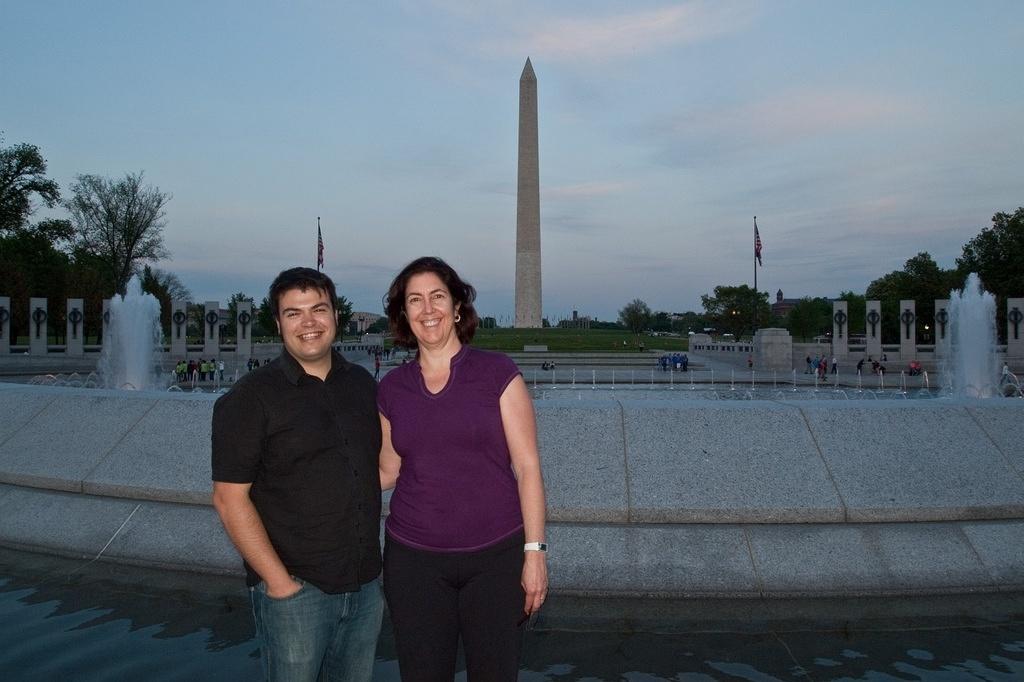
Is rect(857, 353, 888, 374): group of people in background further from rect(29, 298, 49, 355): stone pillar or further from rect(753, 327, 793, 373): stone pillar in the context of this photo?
rect(29, 298, 49, 355): stone pillar

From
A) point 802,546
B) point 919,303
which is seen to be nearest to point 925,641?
point 802,546

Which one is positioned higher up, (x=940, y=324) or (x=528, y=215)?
(x=528, y=215)

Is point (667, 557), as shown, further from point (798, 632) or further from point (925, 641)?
point (925, 641)

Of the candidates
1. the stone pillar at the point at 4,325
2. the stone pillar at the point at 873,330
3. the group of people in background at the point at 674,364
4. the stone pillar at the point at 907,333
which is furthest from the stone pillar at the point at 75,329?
the stone pillar at the point at 907,333

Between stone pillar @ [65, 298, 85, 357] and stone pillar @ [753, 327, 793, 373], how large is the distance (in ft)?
107

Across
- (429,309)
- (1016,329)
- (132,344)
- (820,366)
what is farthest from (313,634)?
(1016,329)

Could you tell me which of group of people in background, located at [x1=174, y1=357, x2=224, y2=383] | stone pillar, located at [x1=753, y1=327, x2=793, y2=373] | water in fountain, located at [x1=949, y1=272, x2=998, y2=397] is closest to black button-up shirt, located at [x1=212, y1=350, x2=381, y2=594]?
water in fountain, located at [x1=949, y1=272, x2=998, y2=397]

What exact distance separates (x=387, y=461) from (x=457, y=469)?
1.13ft

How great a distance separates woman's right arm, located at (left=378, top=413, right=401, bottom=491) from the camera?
2.68 metres

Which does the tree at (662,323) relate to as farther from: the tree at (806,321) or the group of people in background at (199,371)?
the group of people in background at (199,371)

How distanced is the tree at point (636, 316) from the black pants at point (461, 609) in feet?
403

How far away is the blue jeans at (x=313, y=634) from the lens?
7.84ft

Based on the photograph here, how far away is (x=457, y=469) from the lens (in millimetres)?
2482

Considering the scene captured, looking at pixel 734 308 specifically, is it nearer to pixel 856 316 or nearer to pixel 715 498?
pixel 856 316
